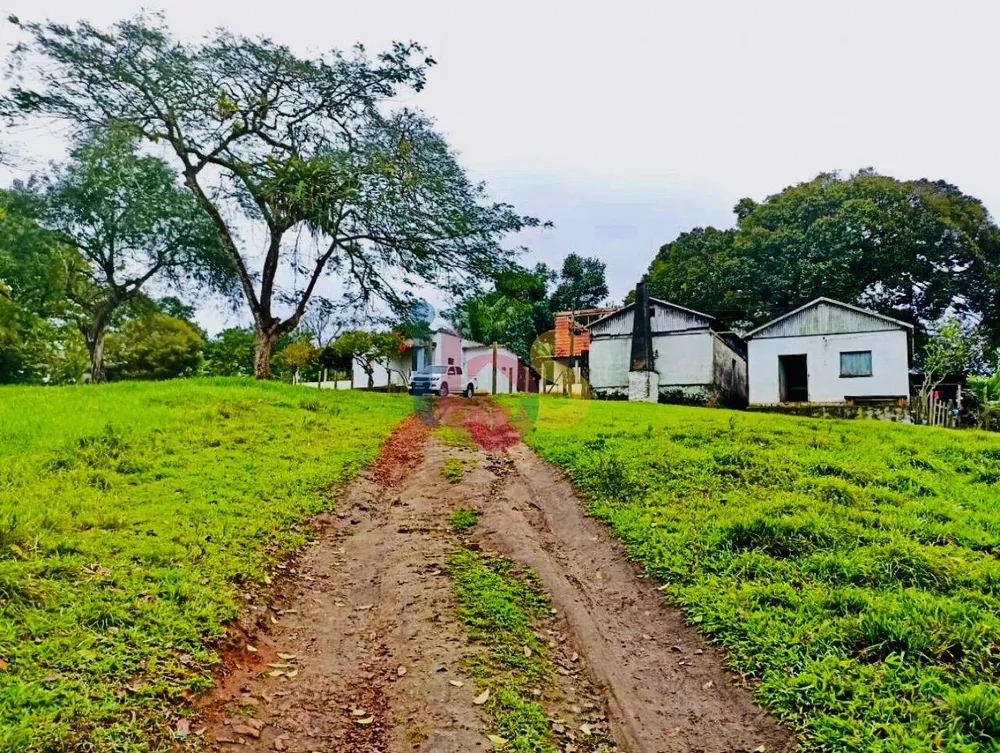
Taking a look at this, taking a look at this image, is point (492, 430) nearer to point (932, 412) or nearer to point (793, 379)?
point (793, 379)

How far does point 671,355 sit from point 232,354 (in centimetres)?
2765

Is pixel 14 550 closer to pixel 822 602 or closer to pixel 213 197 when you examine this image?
pixel 822 602

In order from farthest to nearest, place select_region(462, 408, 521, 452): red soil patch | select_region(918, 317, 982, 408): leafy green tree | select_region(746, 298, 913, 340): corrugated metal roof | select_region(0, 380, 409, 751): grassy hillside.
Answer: select_region(918, 317, 982, 408): leafy green tree < select_region(746, 298, 913, 340): corrugated metal roof < select_region(462, 408, 521, 452): red soil patch < select_region(0, 380, 409, 751): grassy hillside

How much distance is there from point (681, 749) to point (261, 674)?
293cm

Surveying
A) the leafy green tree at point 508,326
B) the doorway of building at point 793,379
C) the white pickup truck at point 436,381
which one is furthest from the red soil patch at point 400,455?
the doorway of building at point 793,379

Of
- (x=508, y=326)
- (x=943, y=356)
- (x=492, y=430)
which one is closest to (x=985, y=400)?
(x=943, y=356)

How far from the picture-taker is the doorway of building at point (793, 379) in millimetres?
27234

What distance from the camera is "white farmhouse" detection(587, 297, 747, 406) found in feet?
89.4

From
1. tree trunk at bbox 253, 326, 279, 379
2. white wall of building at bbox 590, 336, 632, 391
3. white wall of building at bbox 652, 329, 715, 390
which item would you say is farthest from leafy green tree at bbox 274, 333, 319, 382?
white wall of building at bbox 652, 329, 715, 390

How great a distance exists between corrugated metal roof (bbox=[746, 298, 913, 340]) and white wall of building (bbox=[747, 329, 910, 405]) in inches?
7.5

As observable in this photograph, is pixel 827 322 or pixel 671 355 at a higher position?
pixel 827 322

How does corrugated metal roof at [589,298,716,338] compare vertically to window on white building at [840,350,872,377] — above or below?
above

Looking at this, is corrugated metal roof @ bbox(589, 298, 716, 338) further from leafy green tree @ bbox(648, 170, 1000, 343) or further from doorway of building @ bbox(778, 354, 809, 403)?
leafy green tree @ bbox(648, 170, 1000, 343)

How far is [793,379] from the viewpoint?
28.1m
